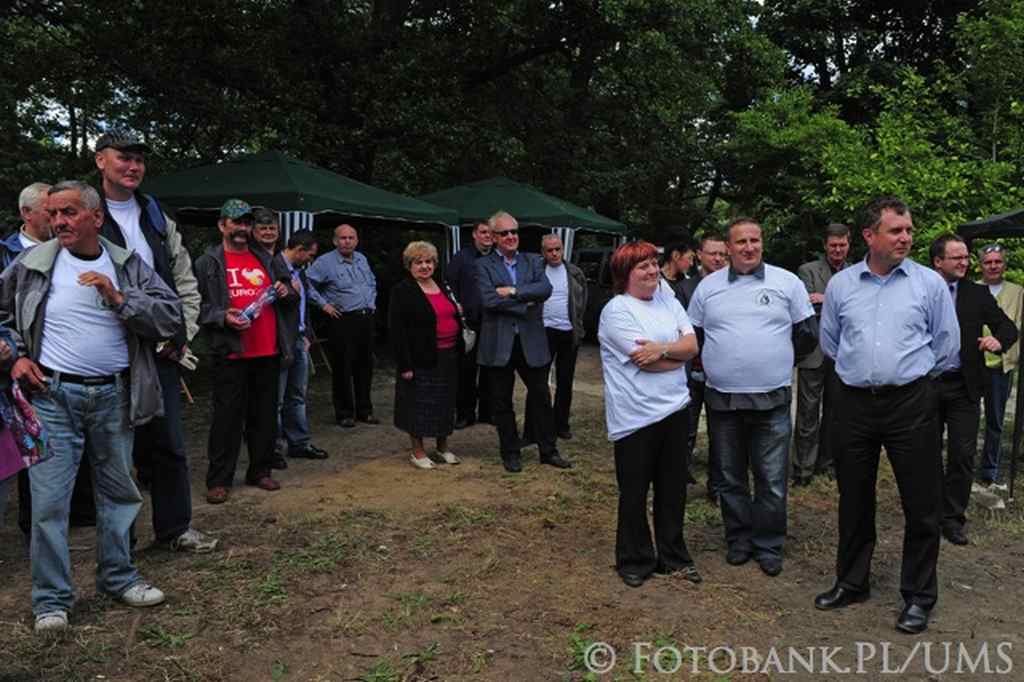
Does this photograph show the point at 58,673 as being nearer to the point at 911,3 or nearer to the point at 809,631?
Answer: the point at 809,631

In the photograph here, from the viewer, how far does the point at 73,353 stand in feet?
10.9

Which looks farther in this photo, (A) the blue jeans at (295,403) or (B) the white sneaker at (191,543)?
(A) the blue jeans at (295,403)

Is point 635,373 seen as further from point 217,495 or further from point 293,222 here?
point 293,222

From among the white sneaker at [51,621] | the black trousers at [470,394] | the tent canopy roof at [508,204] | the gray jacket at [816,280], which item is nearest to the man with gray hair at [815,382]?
the gray jacket at [816,280]

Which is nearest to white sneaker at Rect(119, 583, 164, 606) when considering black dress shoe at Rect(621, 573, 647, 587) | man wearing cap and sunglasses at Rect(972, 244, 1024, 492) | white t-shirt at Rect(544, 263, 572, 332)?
black dress shoe at Rect(621, 573, 647, 587)

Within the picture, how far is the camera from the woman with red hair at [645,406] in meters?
3.90

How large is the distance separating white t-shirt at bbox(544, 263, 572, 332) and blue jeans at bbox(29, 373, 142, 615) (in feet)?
12.5

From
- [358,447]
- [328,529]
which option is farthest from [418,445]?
[328,529]

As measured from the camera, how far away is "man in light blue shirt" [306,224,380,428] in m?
7.73

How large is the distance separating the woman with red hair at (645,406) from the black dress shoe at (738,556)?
0.35 m

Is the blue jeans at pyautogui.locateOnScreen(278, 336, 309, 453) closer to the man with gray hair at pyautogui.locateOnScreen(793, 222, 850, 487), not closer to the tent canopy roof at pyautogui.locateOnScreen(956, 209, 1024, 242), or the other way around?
the man with gray hair at pyautogui.locateOnScreen(793, 222, 850, 487)

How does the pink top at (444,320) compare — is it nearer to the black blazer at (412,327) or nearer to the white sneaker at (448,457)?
the black blazer at (412,327)

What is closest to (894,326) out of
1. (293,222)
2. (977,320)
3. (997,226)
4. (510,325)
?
(977,320)

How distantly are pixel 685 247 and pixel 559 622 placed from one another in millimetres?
3273
